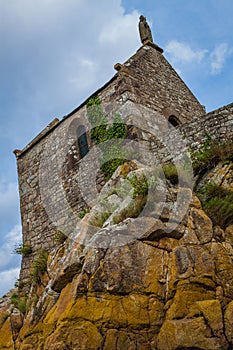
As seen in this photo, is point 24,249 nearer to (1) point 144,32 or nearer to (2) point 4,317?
(2) point 4,317

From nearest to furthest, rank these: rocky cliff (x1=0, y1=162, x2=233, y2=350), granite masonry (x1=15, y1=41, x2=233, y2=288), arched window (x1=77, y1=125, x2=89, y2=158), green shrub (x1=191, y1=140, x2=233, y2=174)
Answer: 1. rocky cliff (x1=0, y1=162, x2=233, y2=350)
2. green shrub (x1=191, y1=140, x2=233, y2=174)
3. granite masonry (x1=15, y1=41, x2=233, y2=288)
4. arched window (x1=77, y1=125, x2=89, y2=158)

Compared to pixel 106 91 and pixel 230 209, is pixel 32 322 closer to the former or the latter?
pixel 230 209

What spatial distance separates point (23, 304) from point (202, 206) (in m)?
6.08

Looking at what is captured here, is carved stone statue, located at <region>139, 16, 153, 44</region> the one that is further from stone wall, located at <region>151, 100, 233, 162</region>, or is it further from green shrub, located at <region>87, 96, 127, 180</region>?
stone wall, located at <region>151, 100, 233, 162</region>

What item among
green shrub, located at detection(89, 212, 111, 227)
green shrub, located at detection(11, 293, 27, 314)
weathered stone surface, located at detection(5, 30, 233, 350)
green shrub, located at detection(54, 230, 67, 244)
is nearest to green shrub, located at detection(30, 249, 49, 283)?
weathered stone surface, located at detection(5, 30, 233, 350)

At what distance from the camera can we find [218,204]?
294 inches

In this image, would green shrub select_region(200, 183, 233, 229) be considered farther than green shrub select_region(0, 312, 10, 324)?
No

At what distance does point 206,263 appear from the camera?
255 inches

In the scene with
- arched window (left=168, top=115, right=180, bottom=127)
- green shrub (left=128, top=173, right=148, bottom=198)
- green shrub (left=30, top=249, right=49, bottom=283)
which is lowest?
green shrub (left=30, top=249, right=49, bottom=283)

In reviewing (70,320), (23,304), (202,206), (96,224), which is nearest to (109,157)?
(96,224)

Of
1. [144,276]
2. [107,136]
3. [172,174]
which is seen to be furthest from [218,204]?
[107,136]

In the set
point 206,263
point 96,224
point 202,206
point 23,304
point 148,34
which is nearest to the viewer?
point 206,263

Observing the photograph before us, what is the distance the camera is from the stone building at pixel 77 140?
1173 centimetres

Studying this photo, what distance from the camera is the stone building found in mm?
11727
